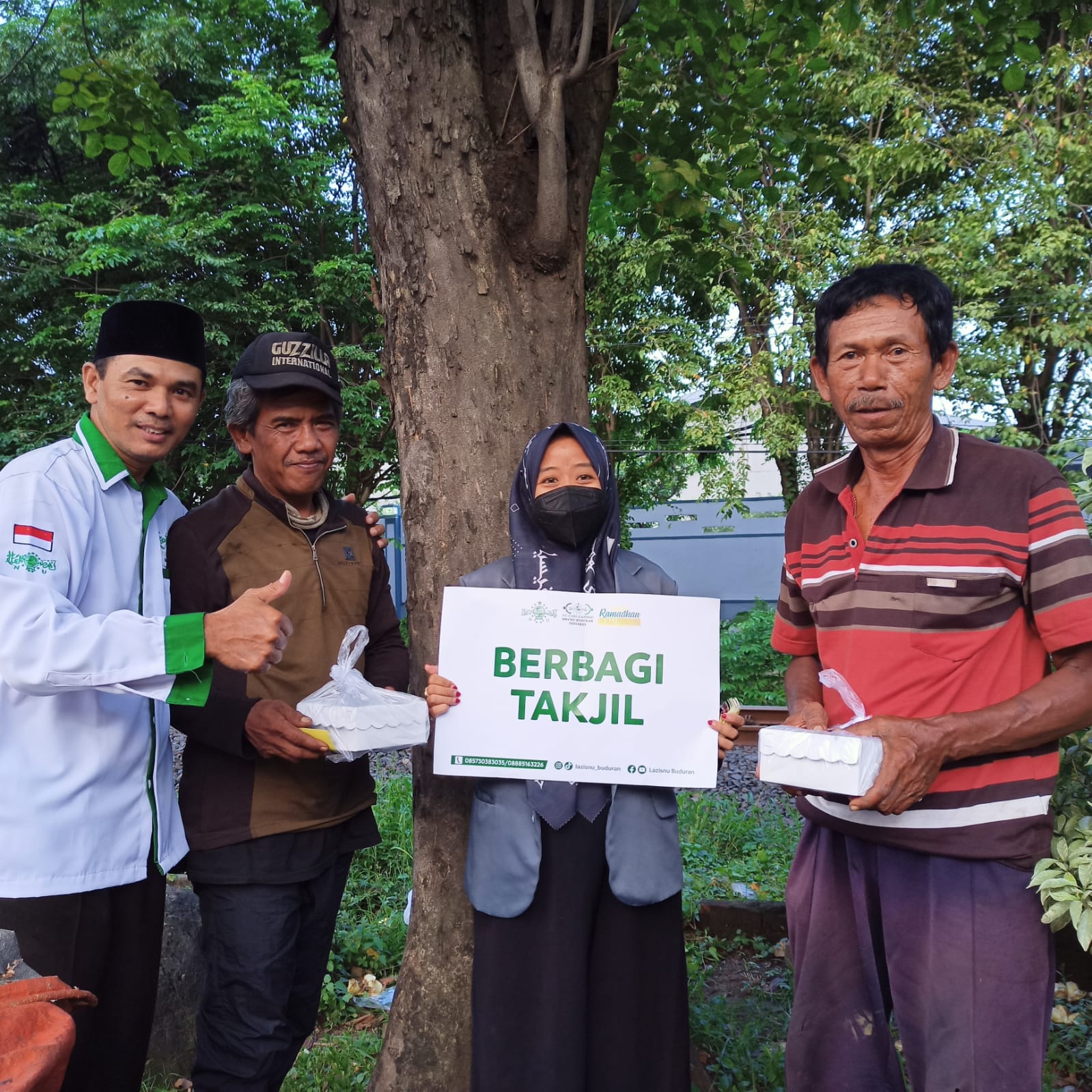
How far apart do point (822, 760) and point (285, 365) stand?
1.91 metres

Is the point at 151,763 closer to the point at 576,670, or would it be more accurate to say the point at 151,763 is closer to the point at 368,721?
the point at 368,721

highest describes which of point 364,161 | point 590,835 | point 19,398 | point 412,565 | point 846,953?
point 19,398

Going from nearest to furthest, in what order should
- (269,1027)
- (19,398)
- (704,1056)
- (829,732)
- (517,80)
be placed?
(829,732) < (269,1027) < (517,80) < (704,1056) < (19,398)

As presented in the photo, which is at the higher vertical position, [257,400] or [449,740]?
[257,400]

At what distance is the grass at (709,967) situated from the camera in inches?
144

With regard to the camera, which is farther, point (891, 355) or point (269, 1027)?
point (269, 1027)

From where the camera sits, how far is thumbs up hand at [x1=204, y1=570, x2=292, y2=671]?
235 cm

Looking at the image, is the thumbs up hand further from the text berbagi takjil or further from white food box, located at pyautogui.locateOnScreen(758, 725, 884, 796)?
white food box, located at pyautogui.locateOnScreen(758, 725, 884, 796)

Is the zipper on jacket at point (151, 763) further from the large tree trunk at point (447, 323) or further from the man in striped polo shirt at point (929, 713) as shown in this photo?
the man in striped polo shirt at point (929, 713)

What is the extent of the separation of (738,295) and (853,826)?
13.5m

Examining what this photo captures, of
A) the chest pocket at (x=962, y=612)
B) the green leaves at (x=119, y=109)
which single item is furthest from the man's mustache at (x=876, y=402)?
the green leaves at (x=119, y=109)

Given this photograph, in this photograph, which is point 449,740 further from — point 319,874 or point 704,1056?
point 704,1056

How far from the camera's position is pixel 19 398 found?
16.2m

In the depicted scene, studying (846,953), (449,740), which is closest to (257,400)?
(449,740)
